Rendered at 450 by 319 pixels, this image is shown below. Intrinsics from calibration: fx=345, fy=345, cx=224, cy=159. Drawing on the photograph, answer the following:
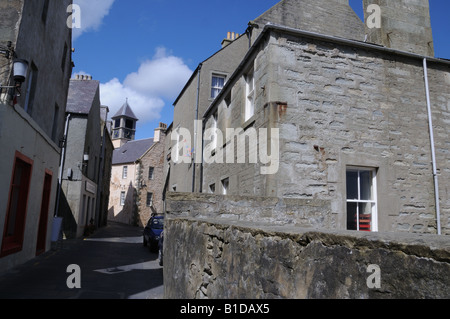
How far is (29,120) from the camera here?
28.5ft

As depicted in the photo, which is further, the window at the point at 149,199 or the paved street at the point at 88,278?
the window at the point at 149,199

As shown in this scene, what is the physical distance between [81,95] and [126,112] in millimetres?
47224

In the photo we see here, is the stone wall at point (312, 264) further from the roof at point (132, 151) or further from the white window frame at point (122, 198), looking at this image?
the white window frame at point (122, 198)

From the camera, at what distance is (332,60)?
745cm

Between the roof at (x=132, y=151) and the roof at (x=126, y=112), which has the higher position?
the roof at (x=126, y=112)

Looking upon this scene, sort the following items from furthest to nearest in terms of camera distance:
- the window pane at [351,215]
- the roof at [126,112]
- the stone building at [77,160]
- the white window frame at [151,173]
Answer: the roof at [126,112] → the white window frame at [151,173] → the stone building at [77,160] → the window pane at [351,215]

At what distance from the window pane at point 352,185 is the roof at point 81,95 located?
15.1 metres

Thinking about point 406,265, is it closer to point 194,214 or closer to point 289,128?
point 194,214

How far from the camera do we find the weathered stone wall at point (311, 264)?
1260 mm

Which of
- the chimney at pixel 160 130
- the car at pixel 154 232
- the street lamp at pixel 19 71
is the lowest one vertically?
the car at pixel 154 232

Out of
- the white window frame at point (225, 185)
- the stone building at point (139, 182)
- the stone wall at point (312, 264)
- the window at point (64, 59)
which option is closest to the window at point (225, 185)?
the white window frame at point (225, 185)

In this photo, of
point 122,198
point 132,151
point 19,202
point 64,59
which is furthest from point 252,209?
point 132,151

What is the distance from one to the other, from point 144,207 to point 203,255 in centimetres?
3225

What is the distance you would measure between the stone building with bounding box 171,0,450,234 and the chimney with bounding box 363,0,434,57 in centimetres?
72
